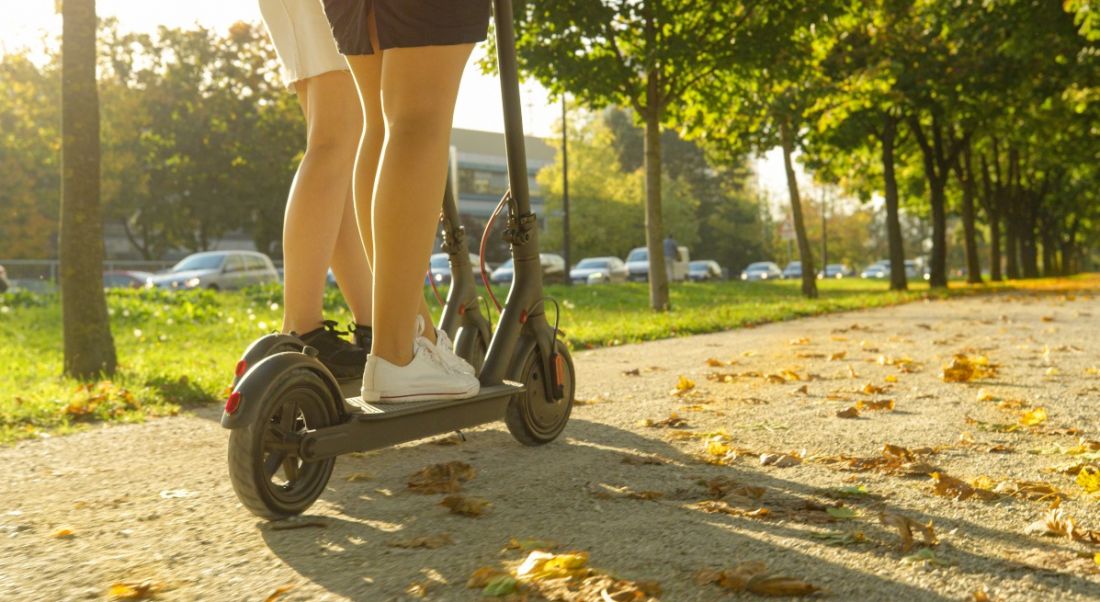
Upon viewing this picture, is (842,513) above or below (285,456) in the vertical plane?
below

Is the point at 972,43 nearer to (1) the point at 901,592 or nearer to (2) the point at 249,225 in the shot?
(1) the point at 901,592

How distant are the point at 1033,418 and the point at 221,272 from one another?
26.6 metres

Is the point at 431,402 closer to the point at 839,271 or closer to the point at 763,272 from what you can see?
the point at 763,272

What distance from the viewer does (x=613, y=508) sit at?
9.11 ft

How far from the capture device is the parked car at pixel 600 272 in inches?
1734

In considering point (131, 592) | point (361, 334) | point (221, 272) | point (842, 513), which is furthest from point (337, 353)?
point (221, 272)

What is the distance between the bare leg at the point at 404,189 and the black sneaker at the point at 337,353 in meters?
0.42

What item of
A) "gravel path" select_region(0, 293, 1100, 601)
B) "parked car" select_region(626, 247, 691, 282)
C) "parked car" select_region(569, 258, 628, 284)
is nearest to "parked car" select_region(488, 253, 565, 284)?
"parked car" select_region(569, 258, 628, 284)

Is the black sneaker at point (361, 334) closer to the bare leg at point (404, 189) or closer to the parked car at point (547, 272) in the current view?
the bare leg at point (404, 189)

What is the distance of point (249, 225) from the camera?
4694 centimetres

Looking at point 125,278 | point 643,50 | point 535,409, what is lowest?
point 535,409

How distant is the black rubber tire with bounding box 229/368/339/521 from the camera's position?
2449 mm

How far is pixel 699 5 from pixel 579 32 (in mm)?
1840

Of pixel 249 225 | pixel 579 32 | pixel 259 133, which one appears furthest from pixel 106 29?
pixel 579 32
